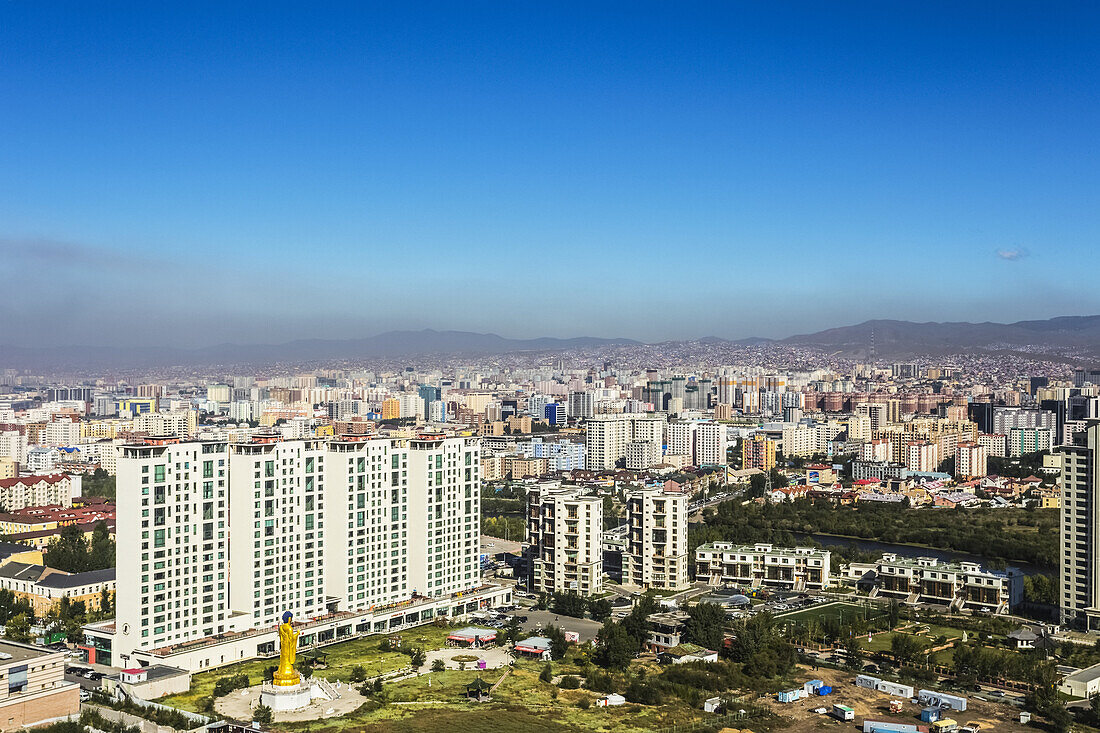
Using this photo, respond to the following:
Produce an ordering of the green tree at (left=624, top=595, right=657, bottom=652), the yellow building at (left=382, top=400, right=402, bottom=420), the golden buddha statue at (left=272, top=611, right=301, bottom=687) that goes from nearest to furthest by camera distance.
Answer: the golden buddha statue at (left=272, top=611, right=301, bottom=687), the green tree at (left=624, top=595, right=657, bottom=652), the yellow building at (left=382, top=400, right=402, bottom=420)

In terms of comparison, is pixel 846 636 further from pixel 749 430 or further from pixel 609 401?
pixel 609 401

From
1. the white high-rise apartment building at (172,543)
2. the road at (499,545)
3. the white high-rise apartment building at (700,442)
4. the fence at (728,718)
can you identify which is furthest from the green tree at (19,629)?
the white high-rise apartment building at (700,442)

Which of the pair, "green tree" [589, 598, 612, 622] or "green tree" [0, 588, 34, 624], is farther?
"green tree" [589, 598, 612, 622]

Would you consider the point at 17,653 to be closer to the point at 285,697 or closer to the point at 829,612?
the point at 285,697

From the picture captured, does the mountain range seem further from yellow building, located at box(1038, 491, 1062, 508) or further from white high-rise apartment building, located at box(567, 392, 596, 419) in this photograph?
yellow building, located at box(1038, 491, 1062, 508)

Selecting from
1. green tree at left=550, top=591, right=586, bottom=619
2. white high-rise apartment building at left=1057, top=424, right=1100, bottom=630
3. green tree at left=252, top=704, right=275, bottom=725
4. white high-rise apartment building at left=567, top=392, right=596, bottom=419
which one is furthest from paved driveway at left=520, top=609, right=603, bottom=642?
white high-rise apartment building at left=567, top=392, right=596, bottom=419

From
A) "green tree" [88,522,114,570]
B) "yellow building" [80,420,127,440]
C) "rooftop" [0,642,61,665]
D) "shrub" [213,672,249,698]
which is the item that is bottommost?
"shrub" [213,672,249,698]
